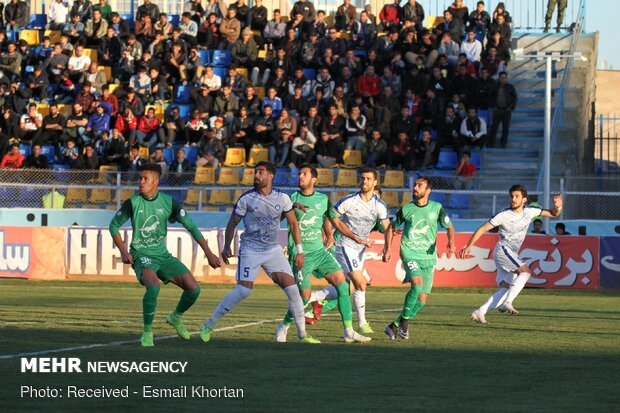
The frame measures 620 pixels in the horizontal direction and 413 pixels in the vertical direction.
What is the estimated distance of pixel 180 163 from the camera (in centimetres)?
3238

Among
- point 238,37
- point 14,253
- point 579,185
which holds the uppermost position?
point 238,37

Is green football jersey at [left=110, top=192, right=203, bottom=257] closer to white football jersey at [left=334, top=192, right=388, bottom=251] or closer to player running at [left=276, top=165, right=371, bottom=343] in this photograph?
player running at [left=276, top=165, right=371, bottom=343]

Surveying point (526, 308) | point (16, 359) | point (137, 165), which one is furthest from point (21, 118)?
point (16, 359)

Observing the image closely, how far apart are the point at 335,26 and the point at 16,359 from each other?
27.2m

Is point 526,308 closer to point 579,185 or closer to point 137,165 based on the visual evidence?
point 579,185

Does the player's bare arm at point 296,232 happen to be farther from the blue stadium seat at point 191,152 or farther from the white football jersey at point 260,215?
the blue stadium seat at point 191,152

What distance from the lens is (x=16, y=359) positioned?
12.4 metres

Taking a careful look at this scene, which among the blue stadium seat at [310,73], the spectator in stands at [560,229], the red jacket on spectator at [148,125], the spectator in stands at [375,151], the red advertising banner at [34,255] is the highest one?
the blue stadium seat at [310,73]

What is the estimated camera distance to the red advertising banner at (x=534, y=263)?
92.9 feet

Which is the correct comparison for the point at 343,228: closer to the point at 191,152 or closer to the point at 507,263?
the point at 507,263

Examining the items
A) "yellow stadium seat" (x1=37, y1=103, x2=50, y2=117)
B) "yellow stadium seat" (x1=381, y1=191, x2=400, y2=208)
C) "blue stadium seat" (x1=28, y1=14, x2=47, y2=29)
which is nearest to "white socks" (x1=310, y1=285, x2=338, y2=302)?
"yellow stadium seat" (x1=381, y1=191, x2=400, y2=208)

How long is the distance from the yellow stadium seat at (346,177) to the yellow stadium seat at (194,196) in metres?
3.34

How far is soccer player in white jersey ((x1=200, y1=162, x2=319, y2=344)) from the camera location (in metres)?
14.5

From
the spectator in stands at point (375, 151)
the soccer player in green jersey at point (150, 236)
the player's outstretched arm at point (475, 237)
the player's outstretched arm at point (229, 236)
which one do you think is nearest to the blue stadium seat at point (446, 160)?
the spectator in stands at point (375, 151)
